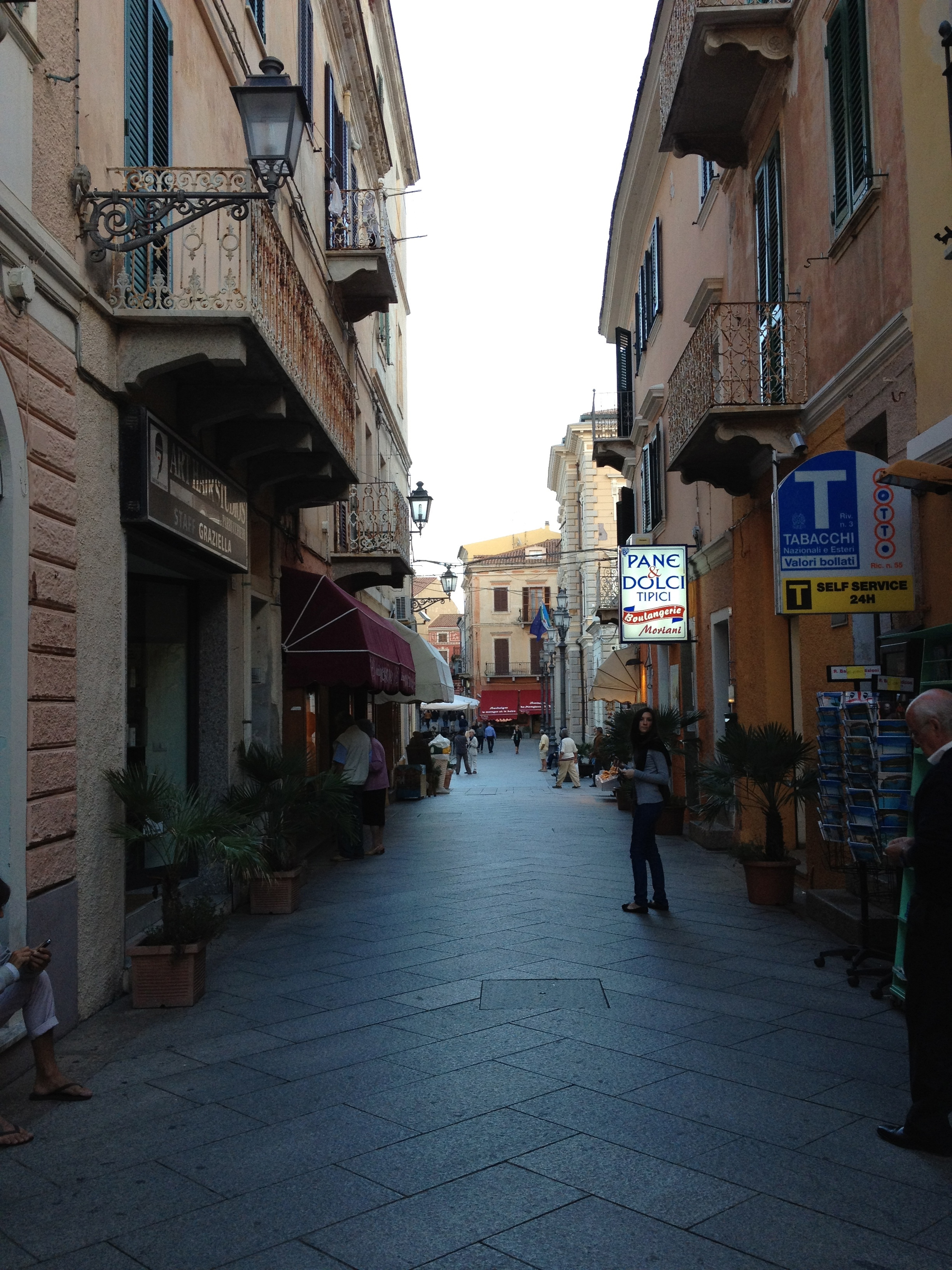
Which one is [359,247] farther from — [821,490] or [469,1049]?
[469,1049]

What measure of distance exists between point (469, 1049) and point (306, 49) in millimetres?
13185

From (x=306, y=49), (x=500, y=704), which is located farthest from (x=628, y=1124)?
(x=500, y=704)

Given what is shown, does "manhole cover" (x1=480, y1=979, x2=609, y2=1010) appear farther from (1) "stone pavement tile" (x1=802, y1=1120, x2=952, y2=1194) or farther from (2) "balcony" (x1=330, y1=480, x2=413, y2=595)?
(2) "balcony" (x1=330, y1=480, x2=413, y2=595)

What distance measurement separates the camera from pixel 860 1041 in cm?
582

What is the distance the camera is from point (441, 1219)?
12.5 ft

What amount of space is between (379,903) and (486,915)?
1290 millimetres

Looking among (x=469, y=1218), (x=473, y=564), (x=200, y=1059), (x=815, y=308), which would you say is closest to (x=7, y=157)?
(x=200, y=1059)

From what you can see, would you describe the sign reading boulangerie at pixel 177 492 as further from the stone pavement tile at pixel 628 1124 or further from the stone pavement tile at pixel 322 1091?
the stone pavement tile at pixel 628 1124

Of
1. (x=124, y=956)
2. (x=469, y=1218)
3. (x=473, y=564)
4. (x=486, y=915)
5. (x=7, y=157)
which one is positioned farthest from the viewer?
(x=473, y=564)

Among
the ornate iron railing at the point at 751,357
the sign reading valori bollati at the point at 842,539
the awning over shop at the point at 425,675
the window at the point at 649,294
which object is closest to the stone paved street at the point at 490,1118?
the sign reading valori bollati at the point at 842,539

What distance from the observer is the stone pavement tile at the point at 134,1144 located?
4379mm

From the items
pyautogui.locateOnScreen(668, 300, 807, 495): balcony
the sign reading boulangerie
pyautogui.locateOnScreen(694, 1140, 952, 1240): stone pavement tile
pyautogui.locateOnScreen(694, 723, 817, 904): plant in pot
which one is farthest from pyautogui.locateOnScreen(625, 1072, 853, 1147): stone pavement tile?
pyautogui.locateOnScreen(668, 300, 807, 495): balcony

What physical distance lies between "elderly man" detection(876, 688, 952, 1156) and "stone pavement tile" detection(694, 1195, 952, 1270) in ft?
2.61

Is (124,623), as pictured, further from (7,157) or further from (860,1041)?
(860,1041)
